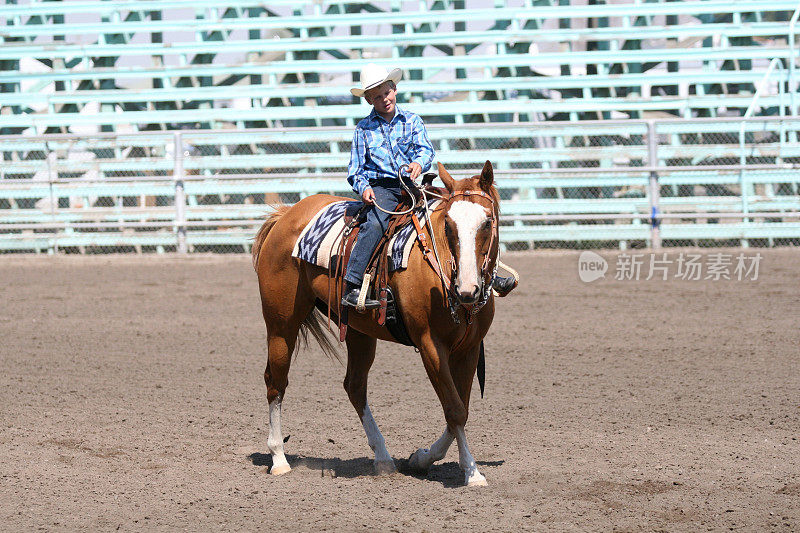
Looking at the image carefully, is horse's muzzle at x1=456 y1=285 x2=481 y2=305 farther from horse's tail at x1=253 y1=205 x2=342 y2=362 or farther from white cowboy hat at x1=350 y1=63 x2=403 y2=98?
horse's tail at x1=253 y1=205 x2=342 y2=362

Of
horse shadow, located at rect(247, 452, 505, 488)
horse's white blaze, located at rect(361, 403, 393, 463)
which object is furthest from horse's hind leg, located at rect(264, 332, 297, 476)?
horse's white blaze, located at rect(361, 403, 393, 463)

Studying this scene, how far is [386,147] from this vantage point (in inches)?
185

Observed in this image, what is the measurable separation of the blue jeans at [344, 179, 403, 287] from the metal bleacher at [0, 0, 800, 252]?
30.5ft

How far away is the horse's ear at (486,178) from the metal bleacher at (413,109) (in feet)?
31.4

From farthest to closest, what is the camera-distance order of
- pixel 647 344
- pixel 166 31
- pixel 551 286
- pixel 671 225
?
pixel 166 31 < pixel 671 225 < pixel 551 286 < pixel 647 344

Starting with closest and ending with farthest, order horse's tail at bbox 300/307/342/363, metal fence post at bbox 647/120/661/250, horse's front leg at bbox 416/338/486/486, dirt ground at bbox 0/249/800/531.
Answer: dirt ground at bbox 0/249/800/531, horse's front leg at bbox 416/338/486/486, horse's tail at bbox 300/307/342/363, metal fence post at bbox 647/120/661/250

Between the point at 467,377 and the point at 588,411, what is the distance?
1601mm

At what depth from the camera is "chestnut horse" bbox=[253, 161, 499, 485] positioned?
414 centimetres

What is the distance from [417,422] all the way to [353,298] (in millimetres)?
1491

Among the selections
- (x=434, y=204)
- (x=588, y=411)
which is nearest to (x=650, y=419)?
(x=588, y=411)

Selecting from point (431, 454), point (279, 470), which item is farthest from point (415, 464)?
point (279, 470)

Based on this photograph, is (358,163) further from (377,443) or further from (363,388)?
(377,443)

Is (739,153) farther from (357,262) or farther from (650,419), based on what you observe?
(357,262)

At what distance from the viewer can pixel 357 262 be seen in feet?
15.2
